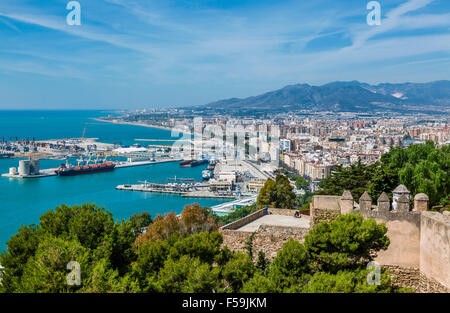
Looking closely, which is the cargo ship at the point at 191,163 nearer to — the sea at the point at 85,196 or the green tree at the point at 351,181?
the sea at the point at 85,196

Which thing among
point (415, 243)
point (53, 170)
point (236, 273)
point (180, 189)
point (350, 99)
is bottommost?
point (180, 189)

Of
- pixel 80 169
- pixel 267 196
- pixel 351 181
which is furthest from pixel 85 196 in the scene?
pixel 351 181

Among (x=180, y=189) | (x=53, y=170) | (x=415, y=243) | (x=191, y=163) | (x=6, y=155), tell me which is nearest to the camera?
(x=415, y=243)

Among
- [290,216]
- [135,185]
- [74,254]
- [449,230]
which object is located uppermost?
[449,230]

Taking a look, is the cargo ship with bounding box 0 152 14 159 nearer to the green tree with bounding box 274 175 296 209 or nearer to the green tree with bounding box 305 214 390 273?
the green tree with bounding box 274 175 296 209

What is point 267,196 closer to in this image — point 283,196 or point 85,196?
point 283,196
